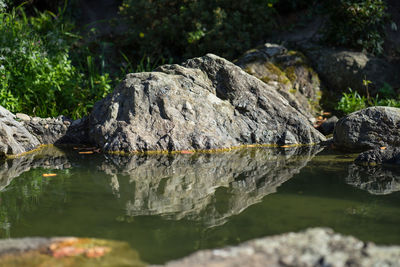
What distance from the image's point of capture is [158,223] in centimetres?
263

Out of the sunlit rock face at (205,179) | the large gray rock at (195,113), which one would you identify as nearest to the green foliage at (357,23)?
the large gray rock at (195,113)

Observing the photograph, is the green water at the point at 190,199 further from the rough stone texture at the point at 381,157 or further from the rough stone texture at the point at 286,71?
the rough stone texture at the point at 286,71

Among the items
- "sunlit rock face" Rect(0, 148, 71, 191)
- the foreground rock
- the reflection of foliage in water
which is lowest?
the foreground rock

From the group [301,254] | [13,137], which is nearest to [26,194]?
[13,137]

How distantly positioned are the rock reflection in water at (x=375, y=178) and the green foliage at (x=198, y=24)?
4467mm

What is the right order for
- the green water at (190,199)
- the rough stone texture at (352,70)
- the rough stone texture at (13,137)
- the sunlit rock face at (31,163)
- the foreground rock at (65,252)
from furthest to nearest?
the rough stone texture at (352,70) → the rough stone texture at (13,137) → the sunlit rock face at (31,163) → the green water at (190,199) → the foreground rock at (65,252)

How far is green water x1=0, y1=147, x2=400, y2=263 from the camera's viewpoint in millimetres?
2467

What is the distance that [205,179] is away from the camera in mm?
3834

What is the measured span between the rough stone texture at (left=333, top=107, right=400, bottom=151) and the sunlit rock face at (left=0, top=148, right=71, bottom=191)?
346 centimetres

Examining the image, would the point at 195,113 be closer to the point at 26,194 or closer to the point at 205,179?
the point at 205,179

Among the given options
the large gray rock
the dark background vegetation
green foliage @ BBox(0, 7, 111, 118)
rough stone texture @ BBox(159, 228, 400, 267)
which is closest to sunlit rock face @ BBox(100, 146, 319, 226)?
the large gray rock

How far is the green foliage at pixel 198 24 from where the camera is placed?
807cm

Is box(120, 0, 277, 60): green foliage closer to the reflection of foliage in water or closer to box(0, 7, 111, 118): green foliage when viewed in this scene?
box(0, 7, 111, 118): green foliage

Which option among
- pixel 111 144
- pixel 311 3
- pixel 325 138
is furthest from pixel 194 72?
pixel 311 3
